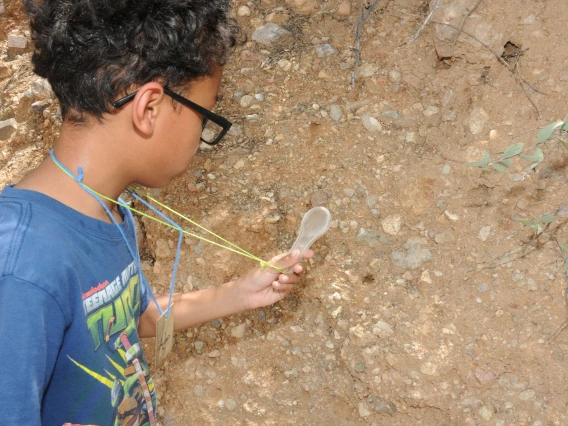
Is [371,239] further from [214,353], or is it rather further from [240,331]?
[214,353]

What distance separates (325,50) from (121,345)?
1.58m

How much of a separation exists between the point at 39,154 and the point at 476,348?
2045 millimetres

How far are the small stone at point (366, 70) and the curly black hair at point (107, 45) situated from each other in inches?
46.3

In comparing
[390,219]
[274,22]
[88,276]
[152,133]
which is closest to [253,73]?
[274,22]

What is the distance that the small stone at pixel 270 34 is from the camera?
2650mm

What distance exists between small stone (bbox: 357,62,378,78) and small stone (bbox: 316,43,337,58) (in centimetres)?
15

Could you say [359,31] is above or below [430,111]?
Result: above

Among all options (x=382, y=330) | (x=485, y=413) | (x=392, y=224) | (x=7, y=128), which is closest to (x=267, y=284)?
(x=382, y=330)

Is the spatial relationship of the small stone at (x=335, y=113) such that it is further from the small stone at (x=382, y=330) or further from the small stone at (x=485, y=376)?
the small stone at (x=485, y=376)

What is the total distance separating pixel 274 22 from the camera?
8.84ft

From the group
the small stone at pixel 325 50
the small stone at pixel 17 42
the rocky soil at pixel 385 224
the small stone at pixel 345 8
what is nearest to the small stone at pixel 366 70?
the rocky soil at pixel 385 224

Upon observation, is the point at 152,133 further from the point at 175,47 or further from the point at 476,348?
the point at 476,348

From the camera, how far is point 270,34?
2668 mm

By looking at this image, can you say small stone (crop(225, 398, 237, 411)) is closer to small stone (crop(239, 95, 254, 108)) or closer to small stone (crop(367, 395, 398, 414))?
small stone (crop(367, 395, 398, 414))
